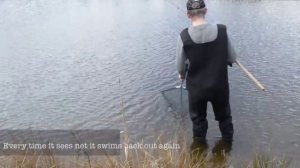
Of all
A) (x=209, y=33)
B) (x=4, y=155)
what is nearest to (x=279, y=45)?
(x=209, y=33)

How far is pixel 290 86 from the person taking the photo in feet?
28.3

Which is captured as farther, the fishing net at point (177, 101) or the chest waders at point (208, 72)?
the fishing net at point (177, 101)

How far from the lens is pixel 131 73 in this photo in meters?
9.96

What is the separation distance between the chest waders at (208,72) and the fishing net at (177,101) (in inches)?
50.8

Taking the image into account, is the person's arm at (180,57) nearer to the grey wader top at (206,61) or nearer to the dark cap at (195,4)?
the grey wader top at (206,61)

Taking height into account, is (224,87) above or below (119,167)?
above

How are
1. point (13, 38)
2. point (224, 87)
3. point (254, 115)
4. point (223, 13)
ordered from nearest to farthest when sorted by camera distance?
1. point (224, 87)
2. point (254, 115)
3. point (13, 38)
4. point (223, 13)

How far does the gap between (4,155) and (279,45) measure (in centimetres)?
886

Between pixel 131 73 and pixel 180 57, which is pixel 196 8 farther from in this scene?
pixel 131 73

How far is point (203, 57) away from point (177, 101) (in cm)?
234

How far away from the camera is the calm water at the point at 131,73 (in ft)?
23.1

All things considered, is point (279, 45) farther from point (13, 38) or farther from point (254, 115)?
point (13, 38)

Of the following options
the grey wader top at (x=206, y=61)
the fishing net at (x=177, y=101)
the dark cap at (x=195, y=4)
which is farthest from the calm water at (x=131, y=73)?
the dark cap at (x=195, y=4)

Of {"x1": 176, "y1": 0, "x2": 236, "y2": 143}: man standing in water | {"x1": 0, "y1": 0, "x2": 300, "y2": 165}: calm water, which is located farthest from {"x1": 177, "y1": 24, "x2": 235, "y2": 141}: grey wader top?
{"x1": 0, "y1": 0, "x2": 300, "y2": 165}: calm water
